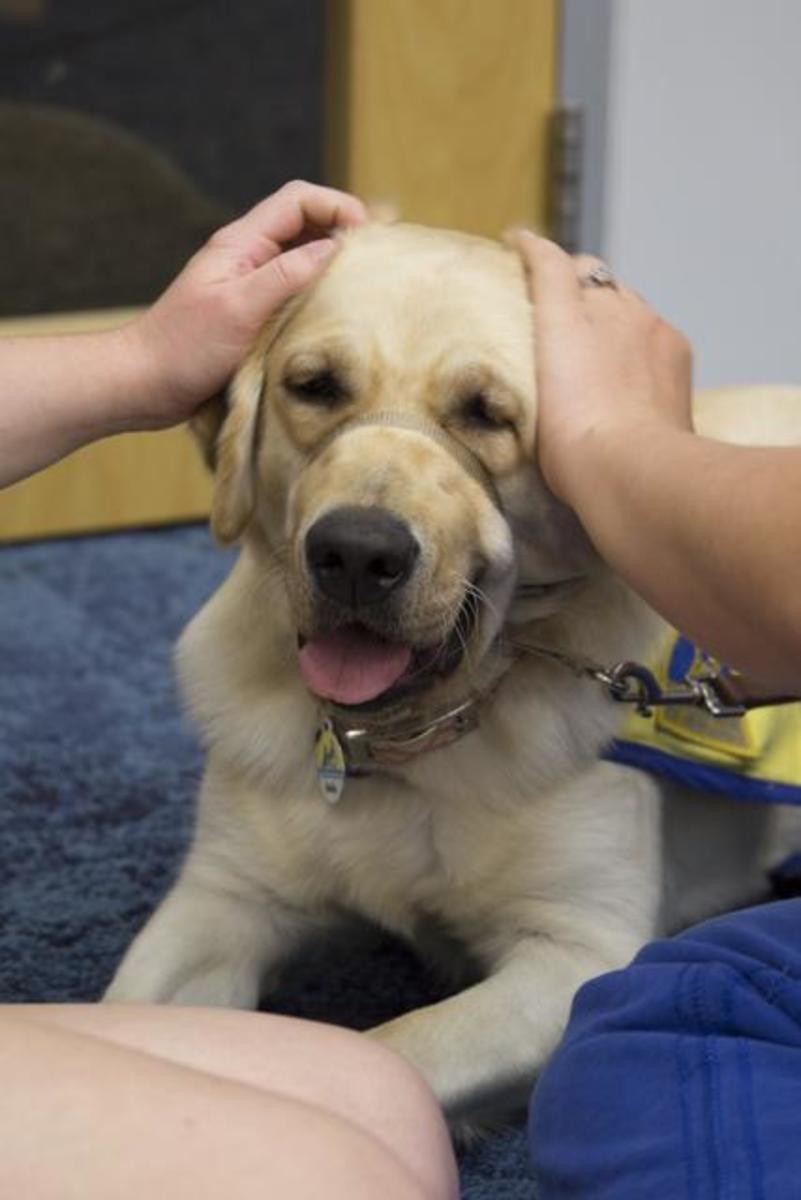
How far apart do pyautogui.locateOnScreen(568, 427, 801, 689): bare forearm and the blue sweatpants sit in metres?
0.15

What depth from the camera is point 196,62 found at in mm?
2639

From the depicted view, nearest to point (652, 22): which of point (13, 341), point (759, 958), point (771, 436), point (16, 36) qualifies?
point (16, 36)

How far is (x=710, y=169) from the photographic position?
111 inches

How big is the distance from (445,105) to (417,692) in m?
1.54

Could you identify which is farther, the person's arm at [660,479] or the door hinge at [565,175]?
the door hinge at [565,175]

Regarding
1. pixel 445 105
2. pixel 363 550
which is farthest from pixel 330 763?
pixel 445 105

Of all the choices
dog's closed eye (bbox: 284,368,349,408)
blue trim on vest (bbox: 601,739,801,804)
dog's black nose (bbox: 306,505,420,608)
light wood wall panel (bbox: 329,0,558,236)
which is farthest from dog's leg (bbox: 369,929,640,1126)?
light wood wall panel (bbox: 329,0,558,236)

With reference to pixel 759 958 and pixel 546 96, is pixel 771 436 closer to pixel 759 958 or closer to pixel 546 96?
pixel 759 958

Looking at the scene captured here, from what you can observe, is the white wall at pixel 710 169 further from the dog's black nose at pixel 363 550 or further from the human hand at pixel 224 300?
the dog's black nose at pixel 363 550

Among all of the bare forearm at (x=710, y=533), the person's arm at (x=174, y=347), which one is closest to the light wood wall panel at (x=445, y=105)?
the person's arm at (x=174, y=347)

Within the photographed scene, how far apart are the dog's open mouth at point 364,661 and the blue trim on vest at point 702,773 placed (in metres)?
0.20

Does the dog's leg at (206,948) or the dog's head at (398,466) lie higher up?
the dog's head at (398,466)

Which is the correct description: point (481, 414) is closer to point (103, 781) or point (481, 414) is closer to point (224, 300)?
point (224, 300)

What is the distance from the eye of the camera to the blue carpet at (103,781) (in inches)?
61.9
